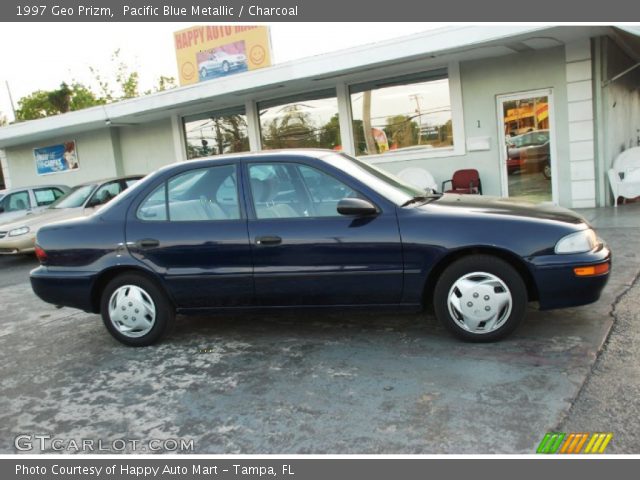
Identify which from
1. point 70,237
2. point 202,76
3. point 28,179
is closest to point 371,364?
point 70,237

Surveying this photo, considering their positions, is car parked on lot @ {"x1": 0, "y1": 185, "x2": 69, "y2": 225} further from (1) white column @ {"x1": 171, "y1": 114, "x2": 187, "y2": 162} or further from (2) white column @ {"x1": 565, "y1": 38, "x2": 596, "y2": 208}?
(2) white column @ {"x1": 565, "y1": 38, "x2": 596, "y2": 208}

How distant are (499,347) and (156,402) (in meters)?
2.38

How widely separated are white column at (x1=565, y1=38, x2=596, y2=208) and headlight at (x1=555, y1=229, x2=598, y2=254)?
21.5 feet

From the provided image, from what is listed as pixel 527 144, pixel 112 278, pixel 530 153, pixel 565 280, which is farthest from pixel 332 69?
pixel 565 280

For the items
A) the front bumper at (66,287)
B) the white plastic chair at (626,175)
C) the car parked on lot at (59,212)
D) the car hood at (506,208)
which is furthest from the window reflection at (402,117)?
the front bumper at (66,287)

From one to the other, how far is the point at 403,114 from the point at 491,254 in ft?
26.1

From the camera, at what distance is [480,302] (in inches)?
155

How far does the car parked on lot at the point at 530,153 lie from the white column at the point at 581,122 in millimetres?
456

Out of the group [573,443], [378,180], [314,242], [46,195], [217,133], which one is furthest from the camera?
[217,133]

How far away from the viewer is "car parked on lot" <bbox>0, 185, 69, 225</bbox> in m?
11.1

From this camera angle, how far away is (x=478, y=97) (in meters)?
10.6

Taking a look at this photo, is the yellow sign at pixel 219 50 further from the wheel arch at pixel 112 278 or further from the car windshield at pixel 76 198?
the wheel arch at pixel 112 278

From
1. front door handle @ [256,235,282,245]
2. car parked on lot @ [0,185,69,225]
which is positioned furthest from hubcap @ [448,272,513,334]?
car parked on lot @ [0,185,69,225]

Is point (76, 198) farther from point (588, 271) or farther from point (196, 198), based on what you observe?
point (588, 271)
